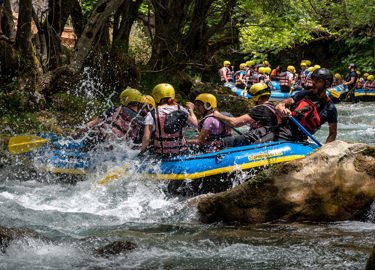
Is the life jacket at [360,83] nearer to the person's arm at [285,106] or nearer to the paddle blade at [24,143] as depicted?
the person's arm at [285,106]

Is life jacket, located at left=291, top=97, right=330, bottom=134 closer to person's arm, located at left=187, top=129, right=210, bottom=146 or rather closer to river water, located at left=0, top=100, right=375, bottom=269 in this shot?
person's arm, located at left=187, top=129, right=210, bottom=146

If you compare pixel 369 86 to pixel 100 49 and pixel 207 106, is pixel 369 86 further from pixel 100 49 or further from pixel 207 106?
pixel 207 106

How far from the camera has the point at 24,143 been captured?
7984mm

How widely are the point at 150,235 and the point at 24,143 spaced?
4121 millimetres

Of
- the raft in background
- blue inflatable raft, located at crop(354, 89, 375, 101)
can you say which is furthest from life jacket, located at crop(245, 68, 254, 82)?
blue inflatable raft, located at crop(354, 89, 375, 101)

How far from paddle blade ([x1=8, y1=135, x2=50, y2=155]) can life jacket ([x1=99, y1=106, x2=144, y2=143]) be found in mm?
1380

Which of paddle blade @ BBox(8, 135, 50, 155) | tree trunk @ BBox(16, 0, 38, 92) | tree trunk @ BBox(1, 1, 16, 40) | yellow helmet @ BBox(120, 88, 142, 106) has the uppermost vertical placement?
tree trunk @ BBox(1, 1, 16, 40)

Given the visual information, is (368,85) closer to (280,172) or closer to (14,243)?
(280,172)

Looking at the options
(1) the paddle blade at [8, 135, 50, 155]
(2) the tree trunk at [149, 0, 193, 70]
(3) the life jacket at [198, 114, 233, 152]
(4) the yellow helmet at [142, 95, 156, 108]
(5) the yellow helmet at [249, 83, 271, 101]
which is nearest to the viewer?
(5) the yellow helmet at [249, 83, 271, 101]

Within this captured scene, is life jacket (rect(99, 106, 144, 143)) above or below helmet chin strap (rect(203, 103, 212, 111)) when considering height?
below

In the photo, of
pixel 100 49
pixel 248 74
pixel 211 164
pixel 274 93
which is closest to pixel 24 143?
pixel 211 164

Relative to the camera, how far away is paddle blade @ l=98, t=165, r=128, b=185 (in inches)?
275

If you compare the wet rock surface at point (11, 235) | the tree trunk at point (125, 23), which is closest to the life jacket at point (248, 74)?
the tree trunk at point (125, 23)

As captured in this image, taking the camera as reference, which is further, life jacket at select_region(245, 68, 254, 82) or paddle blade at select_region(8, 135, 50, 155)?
life jacket at select_region(245, 68, 254, 82)
